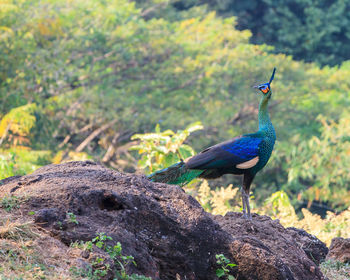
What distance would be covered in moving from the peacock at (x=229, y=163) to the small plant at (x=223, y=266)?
115cm

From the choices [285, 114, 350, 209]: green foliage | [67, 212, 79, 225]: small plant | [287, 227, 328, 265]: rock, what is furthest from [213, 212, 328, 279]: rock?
[285, 114, 350, 209]: green foliage

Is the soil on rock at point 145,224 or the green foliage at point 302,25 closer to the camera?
the soil on rock at point 145,224

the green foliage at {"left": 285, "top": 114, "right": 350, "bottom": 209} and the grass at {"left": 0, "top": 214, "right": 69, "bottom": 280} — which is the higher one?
the grass at {"left": 0, "top": 214, "right": 69, "bottom": 280}

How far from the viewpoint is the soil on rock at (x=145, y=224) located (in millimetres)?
3938

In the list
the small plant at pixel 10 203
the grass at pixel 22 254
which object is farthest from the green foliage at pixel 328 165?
the grass at pixel 22 254

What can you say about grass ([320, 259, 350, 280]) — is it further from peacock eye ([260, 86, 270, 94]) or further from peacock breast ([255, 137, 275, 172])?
peacock eye ([260, 86, 270, 94])

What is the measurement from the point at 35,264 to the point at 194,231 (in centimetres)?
118

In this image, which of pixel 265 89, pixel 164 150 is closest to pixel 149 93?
pixel 164 150

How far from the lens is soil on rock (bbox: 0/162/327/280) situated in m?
3.94

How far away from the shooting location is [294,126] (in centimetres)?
2164

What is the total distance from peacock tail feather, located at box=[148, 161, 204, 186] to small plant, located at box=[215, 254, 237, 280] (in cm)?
137

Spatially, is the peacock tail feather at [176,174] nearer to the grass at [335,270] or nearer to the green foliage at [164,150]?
the grass at [335,270]

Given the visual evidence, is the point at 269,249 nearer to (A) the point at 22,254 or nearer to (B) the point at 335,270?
(B) the point at 335,270

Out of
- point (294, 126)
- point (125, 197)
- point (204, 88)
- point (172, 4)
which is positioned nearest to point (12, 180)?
point (125, 197)
